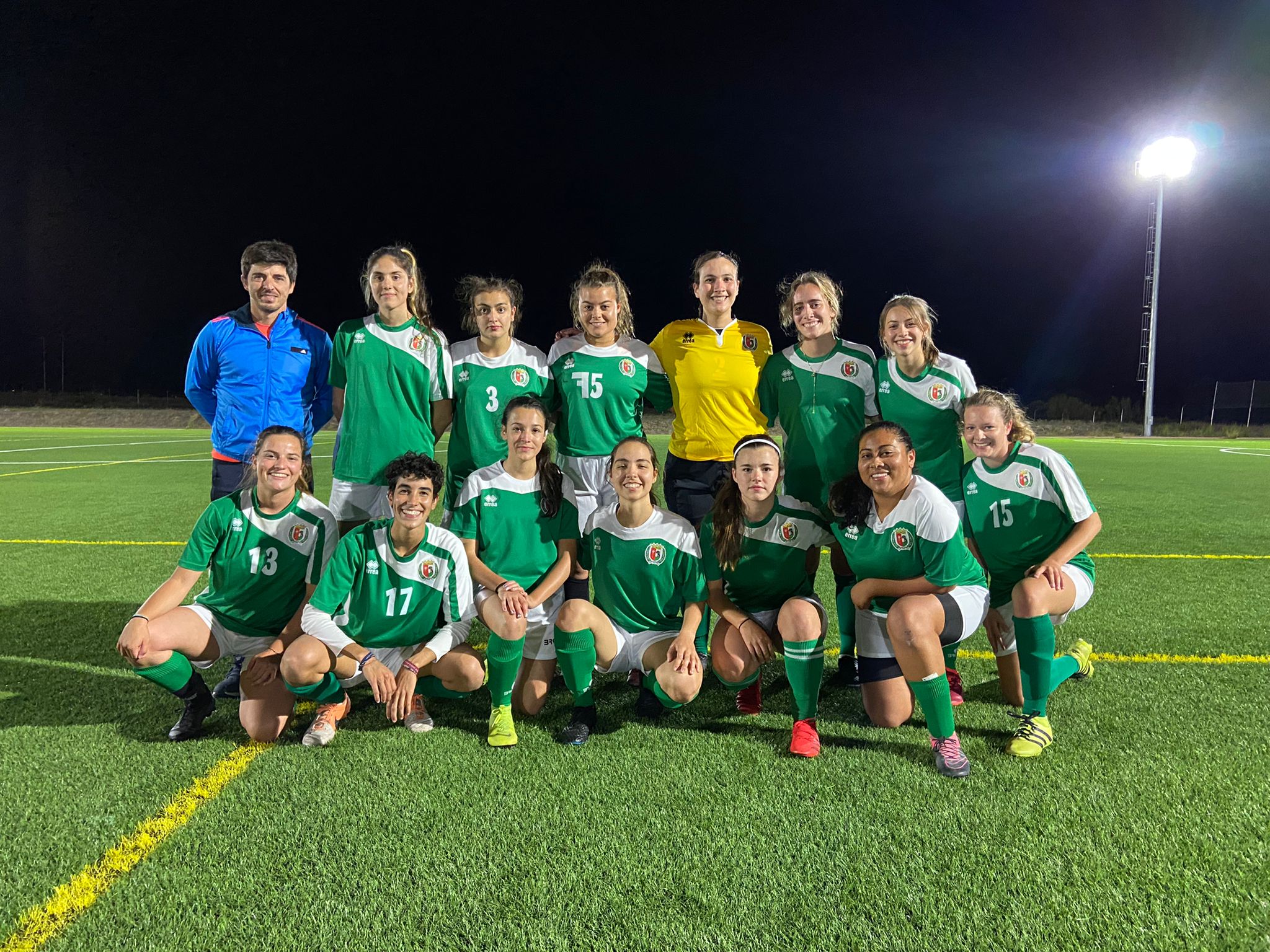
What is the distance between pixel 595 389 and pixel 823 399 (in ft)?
3.54

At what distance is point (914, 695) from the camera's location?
276 cm

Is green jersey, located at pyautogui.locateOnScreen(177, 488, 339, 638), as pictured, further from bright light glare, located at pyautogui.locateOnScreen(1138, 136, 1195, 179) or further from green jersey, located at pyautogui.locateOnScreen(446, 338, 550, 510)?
bright light glare, located at pyautogui.locateOnScreen(1138, 136, 1195, 179)

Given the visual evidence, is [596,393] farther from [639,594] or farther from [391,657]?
[391,657]

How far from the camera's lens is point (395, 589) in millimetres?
2867

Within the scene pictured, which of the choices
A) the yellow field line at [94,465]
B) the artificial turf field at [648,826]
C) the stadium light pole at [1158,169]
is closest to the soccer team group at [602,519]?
the artificial turf field at [648,826]

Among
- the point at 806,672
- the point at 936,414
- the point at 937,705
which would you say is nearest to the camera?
the point at 937,705

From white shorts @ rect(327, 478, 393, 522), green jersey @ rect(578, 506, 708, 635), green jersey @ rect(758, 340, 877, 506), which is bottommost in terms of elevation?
green jersey @ rect(578, 506, 708, 635)

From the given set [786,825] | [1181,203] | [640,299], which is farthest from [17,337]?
[1181,203]

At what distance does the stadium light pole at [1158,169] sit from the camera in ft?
90.6

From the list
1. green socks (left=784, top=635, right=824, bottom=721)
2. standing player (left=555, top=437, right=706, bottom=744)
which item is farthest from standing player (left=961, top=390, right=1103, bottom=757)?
standing player (left=555, top=437, right=706, bottom=744)

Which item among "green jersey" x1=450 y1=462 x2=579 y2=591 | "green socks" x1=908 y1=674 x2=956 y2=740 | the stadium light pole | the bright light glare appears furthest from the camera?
the bright light glare

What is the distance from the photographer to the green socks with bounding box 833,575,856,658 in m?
3.21

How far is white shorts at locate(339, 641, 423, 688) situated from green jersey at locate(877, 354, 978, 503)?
7.52 feet

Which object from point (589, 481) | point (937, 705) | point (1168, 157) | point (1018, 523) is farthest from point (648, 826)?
point (1168, 157)
